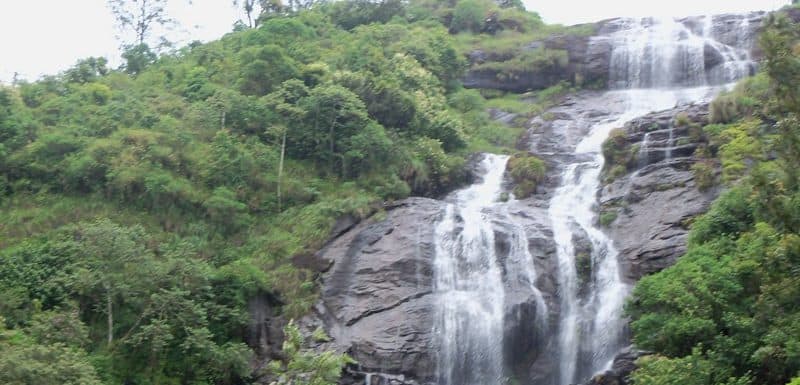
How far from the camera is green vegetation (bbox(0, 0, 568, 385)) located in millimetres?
27266

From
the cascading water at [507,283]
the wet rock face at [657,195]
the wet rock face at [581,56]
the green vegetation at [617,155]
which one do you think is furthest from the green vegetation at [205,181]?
the wet rock face at [657,195]

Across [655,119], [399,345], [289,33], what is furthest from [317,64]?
[399,345]

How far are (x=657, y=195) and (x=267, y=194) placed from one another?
13.6 metres

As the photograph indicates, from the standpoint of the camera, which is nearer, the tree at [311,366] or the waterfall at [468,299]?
the tree at [311,366]

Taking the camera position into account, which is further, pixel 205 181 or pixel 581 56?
pixel 581 56

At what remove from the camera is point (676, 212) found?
30781 millimetres

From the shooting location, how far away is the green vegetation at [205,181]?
Answer: 2727cm

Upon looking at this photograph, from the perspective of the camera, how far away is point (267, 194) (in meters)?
34.9

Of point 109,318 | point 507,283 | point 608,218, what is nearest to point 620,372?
point 507,283

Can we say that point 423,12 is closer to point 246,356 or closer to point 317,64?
point 317,64

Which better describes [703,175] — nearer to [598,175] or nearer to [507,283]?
[598,175]

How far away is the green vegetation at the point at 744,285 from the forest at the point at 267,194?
0.05 meters

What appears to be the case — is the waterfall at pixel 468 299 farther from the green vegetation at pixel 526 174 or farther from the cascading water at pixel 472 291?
the green vegetation at pixel 526 174

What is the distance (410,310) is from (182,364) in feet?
22.3
